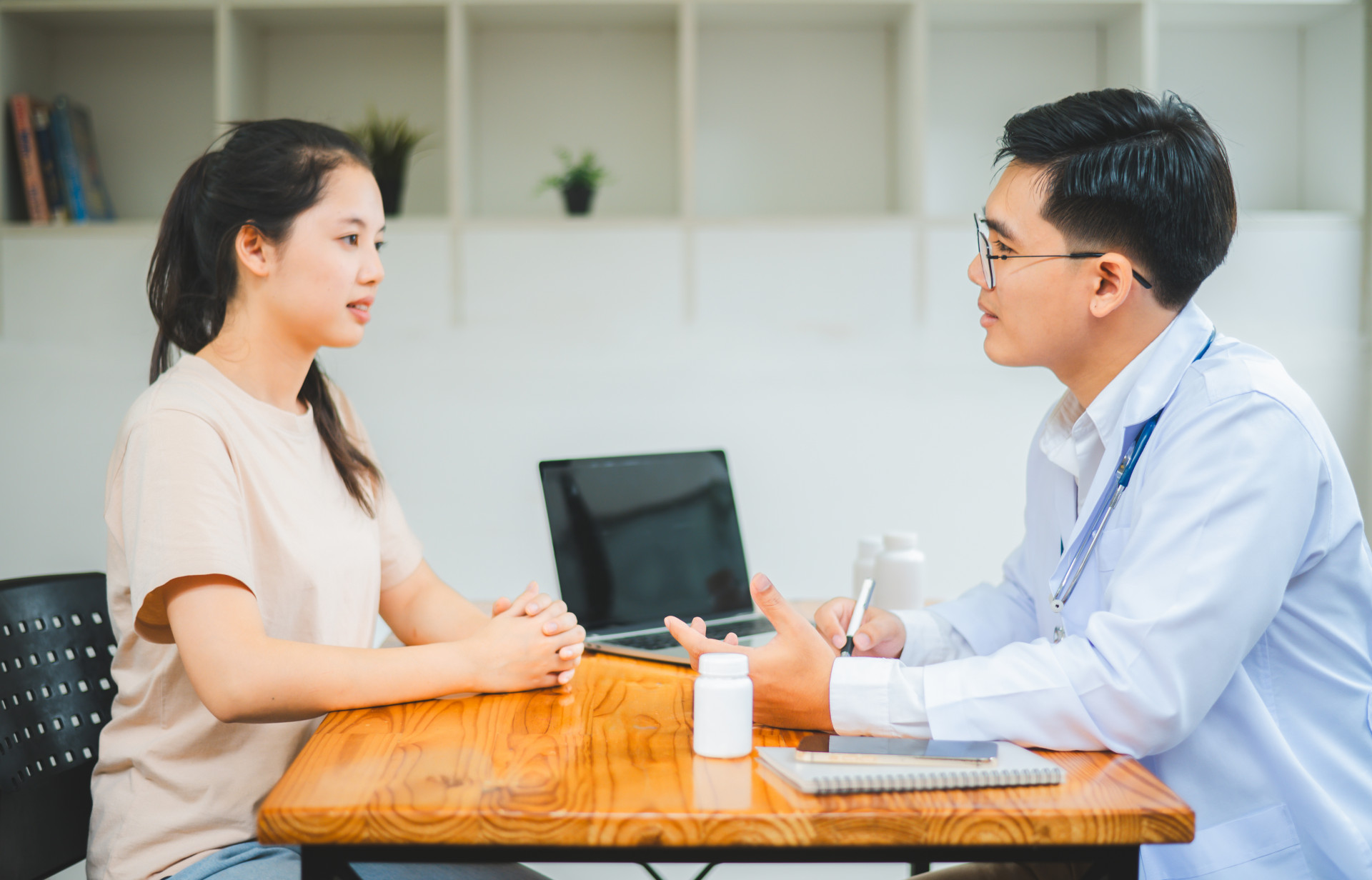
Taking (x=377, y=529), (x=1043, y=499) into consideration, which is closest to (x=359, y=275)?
(x=377, y=529)

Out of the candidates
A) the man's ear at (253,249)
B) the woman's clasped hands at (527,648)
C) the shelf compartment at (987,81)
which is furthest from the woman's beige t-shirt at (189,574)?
the shelf compartment at (987,81)

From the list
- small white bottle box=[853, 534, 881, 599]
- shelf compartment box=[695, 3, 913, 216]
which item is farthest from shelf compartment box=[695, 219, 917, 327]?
small white bottle box=[853, 534, 881, 599]

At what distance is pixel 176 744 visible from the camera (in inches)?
44.2

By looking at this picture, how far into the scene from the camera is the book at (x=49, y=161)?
8.20 feet

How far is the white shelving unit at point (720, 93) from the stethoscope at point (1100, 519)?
1.54 metres

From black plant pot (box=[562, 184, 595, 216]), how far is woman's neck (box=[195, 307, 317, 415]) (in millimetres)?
1354

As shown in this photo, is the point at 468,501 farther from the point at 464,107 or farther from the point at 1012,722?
the point at 1012,722

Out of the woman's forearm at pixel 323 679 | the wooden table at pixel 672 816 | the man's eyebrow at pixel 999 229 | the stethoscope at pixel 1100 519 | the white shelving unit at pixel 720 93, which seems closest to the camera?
the wooden table at pixel 672 816

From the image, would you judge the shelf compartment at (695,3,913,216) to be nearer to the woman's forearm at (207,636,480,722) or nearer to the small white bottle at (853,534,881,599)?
the small white bottle at (853,534,881,599)

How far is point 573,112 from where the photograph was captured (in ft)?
8.91

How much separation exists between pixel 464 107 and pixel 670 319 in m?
0.74

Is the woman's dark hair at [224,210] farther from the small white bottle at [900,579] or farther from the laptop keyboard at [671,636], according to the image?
the small white bottle at [900,579]

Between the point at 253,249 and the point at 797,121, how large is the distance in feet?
5.92

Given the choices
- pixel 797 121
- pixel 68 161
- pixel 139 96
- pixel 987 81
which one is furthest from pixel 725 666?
pixel 139 96
